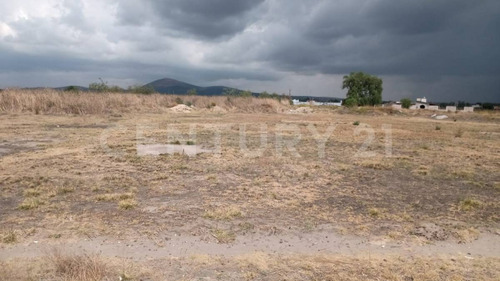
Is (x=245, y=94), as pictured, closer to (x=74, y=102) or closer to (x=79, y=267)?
(x=74, y=102)

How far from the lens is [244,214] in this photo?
5227 mm

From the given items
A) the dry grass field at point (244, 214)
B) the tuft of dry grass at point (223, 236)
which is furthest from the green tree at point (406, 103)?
the tuft of dry grass at point (223, 236)

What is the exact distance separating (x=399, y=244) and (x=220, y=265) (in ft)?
7.70

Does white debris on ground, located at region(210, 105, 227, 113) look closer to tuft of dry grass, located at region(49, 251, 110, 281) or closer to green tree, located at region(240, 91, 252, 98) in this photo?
green tree, located at region(240, 91, 252, 98)

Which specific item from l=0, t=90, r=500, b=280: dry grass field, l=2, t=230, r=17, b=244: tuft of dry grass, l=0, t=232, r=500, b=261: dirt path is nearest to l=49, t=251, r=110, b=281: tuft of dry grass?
l=0, t=90, r=500, b=280: dry grass field

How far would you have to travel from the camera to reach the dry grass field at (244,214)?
3.62 m

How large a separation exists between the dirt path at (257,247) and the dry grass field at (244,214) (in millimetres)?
23

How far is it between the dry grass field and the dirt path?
0.08ft

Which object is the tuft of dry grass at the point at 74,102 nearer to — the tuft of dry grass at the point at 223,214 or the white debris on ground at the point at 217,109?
the white debris on ground at the point at 217,109

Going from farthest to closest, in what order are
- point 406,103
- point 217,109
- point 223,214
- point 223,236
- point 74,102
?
point 406,103 < point 217,109 < point 74,102 < point 223,214 < point 223,236

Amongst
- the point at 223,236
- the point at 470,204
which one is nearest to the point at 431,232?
the point at 470,204

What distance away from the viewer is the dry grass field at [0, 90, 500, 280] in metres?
Answer: 3.62

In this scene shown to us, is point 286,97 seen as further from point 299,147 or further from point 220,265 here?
point 220,265

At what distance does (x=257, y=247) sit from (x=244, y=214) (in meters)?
1.14
